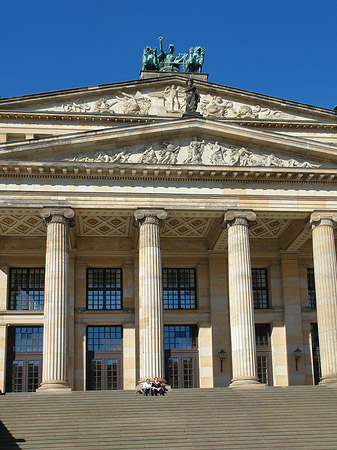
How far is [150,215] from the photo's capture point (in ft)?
117

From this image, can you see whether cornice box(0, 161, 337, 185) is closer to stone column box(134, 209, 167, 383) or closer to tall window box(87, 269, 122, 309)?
stone column box(134, 209, 167, 383)

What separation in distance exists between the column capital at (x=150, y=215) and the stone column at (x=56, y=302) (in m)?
3.21

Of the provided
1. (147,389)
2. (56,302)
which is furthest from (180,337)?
(147,389)

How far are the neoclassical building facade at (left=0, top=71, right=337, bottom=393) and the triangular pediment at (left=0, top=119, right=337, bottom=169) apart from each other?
0.06 m

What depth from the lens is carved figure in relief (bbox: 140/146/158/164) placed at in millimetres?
36231

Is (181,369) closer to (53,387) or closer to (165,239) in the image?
(165,239)

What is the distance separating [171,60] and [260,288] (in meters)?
16.1

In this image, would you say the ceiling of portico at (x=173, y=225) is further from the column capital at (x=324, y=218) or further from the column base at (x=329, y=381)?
the column base at (x=329, y=381)

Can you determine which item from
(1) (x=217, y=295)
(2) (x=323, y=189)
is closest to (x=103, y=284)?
(1) (x=217, y=295)

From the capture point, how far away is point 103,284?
41781 mm

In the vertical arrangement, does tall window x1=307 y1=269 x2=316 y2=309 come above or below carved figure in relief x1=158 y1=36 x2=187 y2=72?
below

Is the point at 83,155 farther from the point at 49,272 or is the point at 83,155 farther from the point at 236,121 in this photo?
the point at 236,121

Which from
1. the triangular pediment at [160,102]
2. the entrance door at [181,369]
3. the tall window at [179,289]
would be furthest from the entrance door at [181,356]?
the triangular pediment at [160,102]

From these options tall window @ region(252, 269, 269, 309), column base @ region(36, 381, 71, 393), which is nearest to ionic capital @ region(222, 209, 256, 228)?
tall window @ region(252, 269, 269, 309)
